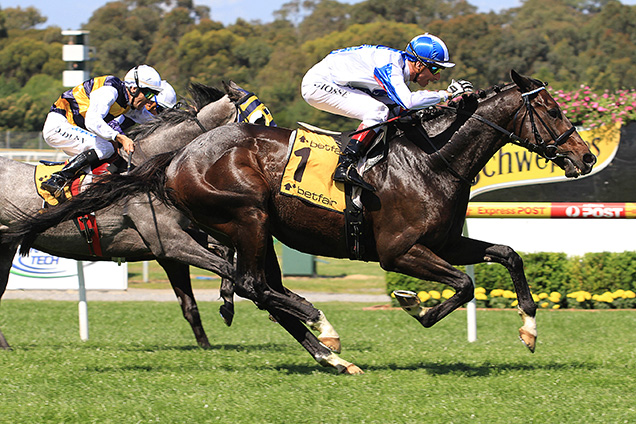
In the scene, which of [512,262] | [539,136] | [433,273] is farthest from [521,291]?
[539,136]

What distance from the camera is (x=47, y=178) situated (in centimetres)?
629

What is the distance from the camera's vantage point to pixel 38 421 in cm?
399

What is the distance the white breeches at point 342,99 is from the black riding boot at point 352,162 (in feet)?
0.36

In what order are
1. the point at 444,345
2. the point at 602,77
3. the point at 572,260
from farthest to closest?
the point at 602,77
the point at 572,260
the point at 444,345

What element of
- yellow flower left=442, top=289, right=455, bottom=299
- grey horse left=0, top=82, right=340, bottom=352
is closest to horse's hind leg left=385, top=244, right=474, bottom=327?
grey horse left=0, top=82, right=340, bottom=352

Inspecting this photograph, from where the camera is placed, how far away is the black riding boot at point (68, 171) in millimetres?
6109

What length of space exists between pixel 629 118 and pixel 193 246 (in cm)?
663

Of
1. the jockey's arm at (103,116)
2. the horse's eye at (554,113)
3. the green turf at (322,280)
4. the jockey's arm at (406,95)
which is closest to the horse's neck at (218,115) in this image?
the jockey's arm at (103,116)

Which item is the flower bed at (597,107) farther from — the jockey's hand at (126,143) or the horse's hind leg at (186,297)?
the jockey's hand at (126,143)

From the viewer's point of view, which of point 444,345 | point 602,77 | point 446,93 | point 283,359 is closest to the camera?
point 446,93

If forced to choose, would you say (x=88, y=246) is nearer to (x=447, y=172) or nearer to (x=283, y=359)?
(x=283, y=359)

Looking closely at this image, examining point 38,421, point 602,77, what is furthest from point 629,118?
point 602,77

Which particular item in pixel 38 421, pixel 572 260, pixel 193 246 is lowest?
pixel 572 260

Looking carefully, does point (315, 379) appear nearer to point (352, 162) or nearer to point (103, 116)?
point (352, 162)
